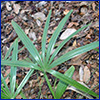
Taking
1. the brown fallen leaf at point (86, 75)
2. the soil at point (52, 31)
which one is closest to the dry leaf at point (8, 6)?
the soil at point (52, 31)

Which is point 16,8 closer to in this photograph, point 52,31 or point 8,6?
point 8,6

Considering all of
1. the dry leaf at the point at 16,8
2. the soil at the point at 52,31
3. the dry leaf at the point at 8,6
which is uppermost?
the dry leaf at the point at 8,6

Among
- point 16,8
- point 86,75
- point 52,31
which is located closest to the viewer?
point 86,75

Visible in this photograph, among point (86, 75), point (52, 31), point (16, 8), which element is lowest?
point (86, 75)

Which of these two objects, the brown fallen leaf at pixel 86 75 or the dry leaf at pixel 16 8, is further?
the dry leaf at pixel 16 8

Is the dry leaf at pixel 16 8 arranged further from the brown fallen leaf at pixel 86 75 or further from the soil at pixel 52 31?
the brown fallen leaf at pixel 86 75

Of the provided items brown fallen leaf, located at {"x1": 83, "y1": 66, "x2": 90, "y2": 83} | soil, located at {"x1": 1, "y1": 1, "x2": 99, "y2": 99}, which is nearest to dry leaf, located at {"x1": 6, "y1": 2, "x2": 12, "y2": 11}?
soil, located at {"x1": 1, "y1": 1, "x2": 99, "y2": 99}

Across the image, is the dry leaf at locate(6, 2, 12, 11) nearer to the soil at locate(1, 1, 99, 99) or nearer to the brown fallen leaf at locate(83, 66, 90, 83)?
the soil at locate(1, 1, 99, 99)

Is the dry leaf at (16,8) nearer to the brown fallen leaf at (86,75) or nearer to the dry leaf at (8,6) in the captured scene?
the dry leaf at (8,6)

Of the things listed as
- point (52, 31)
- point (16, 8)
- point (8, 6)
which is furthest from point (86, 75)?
point (8, 6)

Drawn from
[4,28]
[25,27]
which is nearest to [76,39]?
[25,27]

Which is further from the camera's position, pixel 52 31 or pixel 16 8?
pixel 16 8

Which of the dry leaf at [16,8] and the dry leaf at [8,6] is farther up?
the dry leaf at [8,6]
